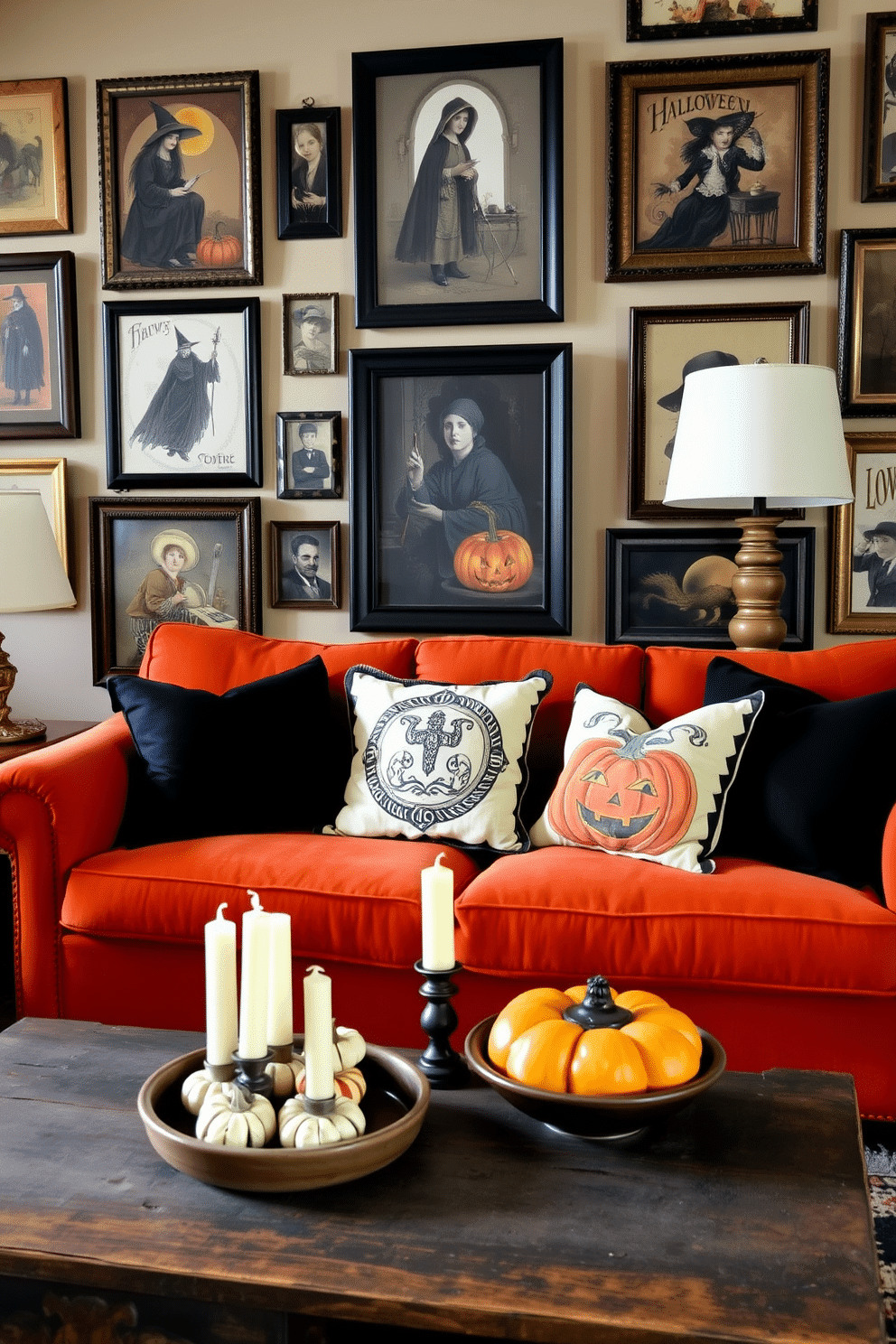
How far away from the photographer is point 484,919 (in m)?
2.14

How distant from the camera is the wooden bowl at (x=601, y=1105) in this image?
122 cm

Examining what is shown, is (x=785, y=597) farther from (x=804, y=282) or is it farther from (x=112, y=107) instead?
(x=112, y=107)

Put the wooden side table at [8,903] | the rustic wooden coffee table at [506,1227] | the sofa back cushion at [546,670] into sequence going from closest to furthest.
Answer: the rustic wooden coffee table at [506,1227], the sofa back cushion at [546,670], the wooden side table at [8,903]

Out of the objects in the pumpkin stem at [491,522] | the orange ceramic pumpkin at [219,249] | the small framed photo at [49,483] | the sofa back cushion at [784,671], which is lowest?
the sofa back cushion at [784,671]

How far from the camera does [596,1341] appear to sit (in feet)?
3.30

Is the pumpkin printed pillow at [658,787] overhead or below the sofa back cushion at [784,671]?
below

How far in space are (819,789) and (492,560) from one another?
4.31 feet

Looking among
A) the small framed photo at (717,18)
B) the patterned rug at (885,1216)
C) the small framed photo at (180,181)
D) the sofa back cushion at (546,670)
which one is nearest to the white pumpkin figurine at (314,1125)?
the patterned rug at (885,1216)

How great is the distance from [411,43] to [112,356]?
1.27 meters

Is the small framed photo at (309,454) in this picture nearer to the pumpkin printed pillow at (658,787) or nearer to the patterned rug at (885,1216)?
the pumpkin printed pillow at (658,787)

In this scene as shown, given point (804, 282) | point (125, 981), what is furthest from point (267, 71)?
point (125, 981)

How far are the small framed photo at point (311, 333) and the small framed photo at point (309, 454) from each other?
143 mm

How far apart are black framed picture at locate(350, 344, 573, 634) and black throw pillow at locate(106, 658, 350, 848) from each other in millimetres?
761

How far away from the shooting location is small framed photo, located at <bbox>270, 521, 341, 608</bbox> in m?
3.38
